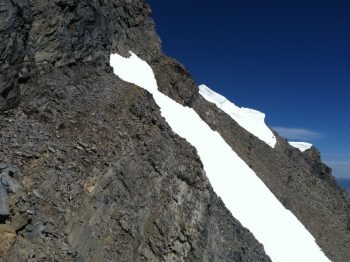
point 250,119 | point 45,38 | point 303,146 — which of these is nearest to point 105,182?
point 45,38

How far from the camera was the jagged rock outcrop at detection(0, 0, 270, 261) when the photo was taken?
623 inches

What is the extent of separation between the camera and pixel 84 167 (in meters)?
18.0

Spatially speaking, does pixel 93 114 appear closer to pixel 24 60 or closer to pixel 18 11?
pixel 24 60

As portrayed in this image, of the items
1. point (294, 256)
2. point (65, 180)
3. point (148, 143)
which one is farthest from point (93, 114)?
point (294, 256)

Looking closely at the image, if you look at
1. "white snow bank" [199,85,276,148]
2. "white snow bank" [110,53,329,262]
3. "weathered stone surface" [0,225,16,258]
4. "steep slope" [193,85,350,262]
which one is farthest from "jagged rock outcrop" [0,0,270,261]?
"white snow bank" [199,85,276,148]

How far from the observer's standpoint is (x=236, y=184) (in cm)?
3138

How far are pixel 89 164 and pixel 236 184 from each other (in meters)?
15.4

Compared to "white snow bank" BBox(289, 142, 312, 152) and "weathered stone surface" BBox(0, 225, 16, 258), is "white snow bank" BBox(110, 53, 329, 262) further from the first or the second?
"white snow bank" BBox(289, 142, 312, 152)

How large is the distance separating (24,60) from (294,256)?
67.0 ft

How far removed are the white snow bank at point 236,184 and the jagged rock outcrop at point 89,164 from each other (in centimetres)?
281

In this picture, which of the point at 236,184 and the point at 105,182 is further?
the point at 236,184

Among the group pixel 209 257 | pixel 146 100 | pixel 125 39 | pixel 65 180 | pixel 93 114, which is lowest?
pixel 209 257

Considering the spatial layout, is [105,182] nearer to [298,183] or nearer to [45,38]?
[45,38]

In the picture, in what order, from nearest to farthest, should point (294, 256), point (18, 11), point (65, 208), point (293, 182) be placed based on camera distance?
point (65, 208) → point (18, 11) → point (294, 256) → point (293, 182)
